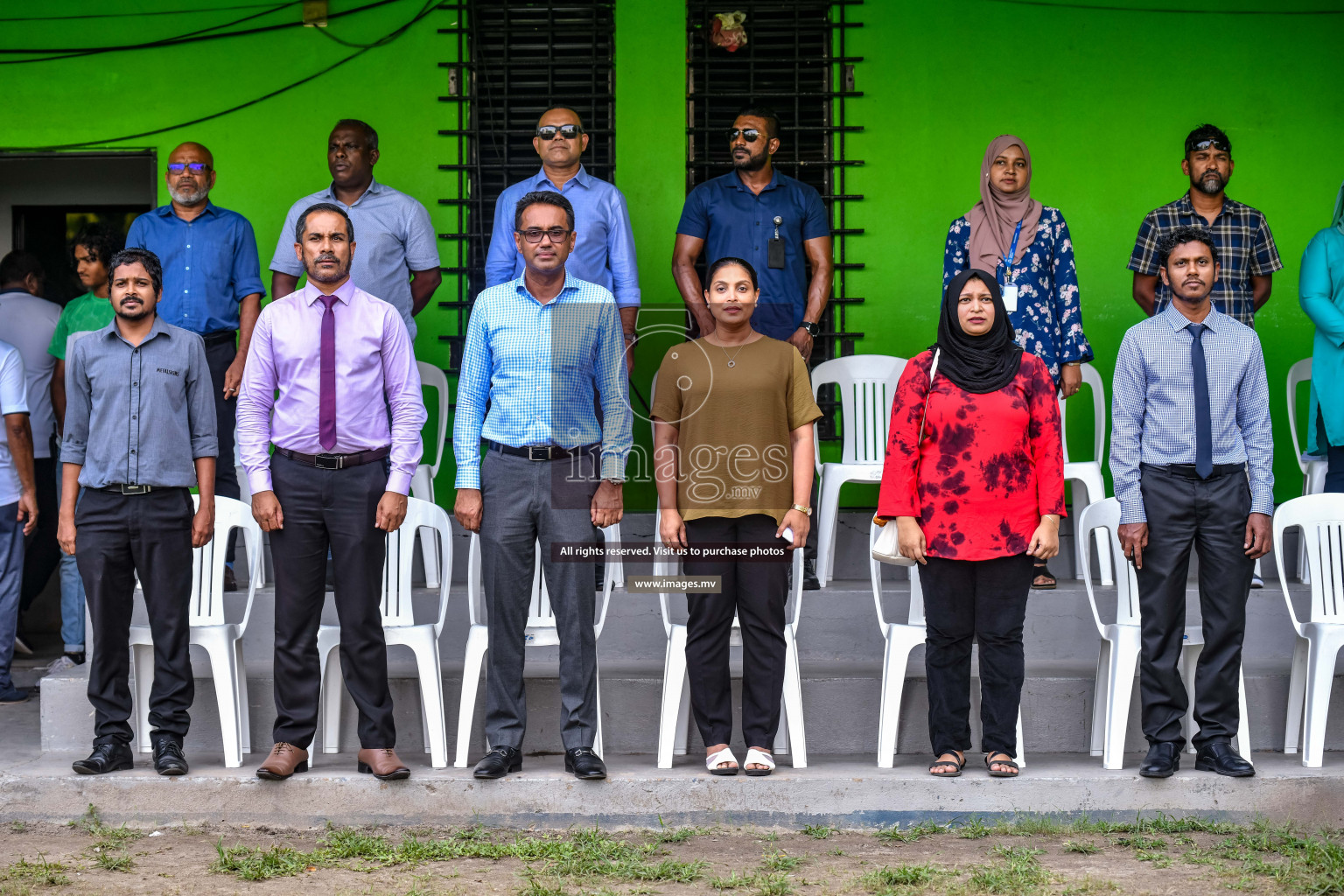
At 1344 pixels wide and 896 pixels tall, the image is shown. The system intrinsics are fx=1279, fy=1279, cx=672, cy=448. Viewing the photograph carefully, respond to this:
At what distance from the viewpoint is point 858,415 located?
5.84m

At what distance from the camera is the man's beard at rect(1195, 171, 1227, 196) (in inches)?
213

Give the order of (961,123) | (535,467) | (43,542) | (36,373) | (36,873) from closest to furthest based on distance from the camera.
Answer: (36,873)
(535,467)
(36,373)
(43,542)
(961,123)

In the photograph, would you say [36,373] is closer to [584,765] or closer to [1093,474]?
[584,765]

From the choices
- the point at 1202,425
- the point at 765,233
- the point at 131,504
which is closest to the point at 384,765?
the point at 131,504

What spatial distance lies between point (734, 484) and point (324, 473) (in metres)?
1.37

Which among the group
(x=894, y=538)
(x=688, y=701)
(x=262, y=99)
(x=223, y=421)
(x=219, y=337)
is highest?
(x=262, y=99)

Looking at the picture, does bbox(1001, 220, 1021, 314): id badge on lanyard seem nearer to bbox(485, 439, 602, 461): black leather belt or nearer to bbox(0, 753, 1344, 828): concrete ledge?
bbox(0, 753, 1344, 828): concrete ledge

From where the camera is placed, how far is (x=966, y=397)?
4262 millimetres

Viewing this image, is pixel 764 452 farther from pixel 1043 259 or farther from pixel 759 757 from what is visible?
pixel 1043 259

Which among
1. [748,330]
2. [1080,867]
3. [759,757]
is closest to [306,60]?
[748,330]

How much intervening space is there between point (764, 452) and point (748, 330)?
0.44 metres

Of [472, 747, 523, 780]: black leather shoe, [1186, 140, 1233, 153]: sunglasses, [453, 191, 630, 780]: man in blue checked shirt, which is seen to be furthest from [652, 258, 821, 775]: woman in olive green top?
[1186, 140, 1233, 153]: sunglasses

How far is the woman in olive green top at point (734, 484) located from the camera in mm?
4281

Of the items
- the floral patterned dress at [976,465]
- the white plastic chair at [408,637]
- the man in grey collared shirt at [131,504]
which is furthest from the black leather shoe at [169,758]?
the floral patterned dress at [976,465]
